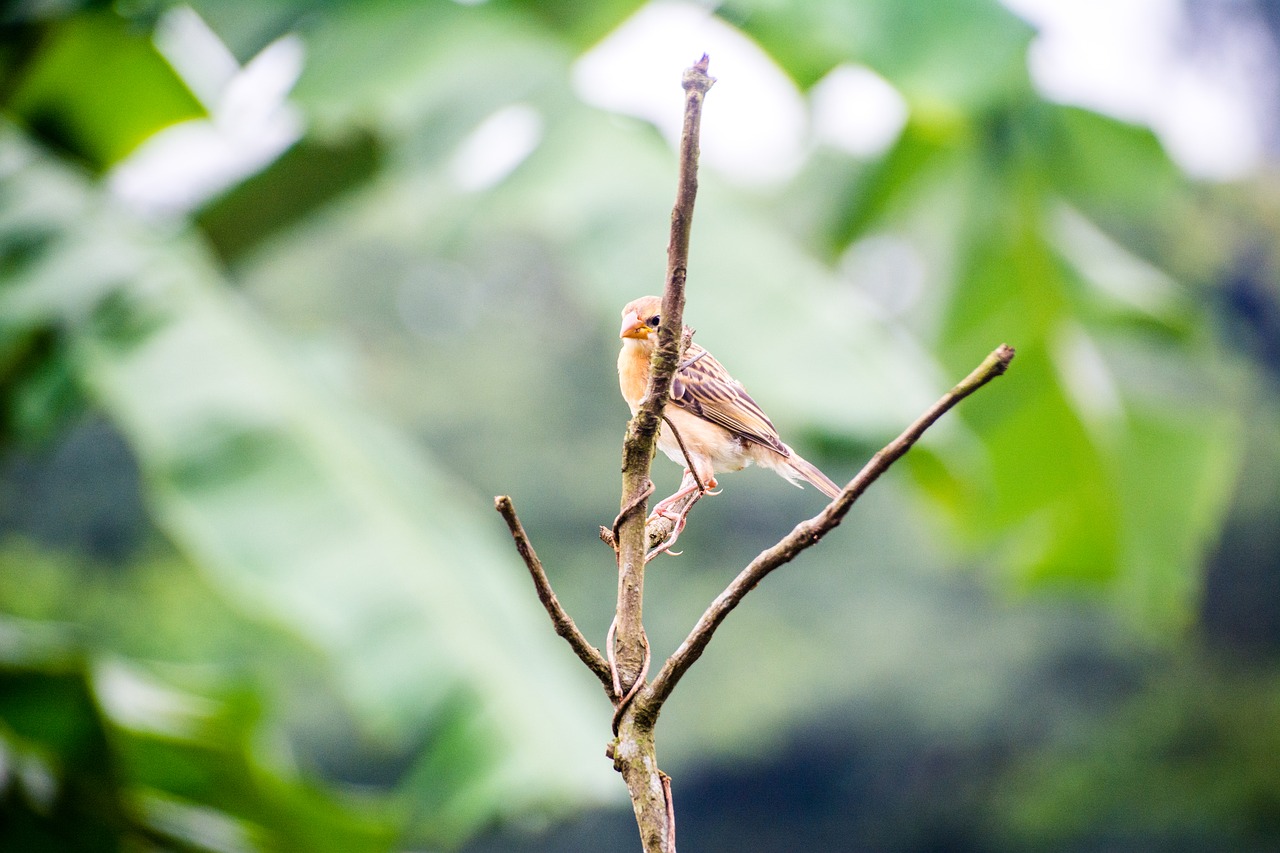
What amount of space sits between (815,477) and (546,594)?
33cm

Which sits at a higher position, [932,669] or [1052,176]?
[932,669]

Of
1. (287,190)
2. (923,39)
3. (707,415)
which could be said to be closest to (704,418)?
(707,415)

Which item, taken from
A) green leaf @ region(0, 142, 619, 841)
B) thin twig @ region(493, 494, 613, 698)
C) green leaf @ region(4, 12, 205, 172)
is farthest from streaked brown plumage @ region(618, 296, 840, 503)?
green leaf @ region(4, 12, 205, 172)

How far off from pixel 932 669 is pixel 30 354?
49.0ft

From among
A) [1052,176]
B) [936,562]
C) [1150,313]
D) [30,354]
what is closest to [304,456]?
[30,354]

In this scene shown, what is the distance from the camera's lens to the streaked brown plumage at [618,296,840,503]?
0.99m

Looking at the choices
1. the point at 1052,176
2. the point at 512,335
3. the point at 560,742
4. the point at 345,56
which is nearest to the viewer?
the point at 560,742

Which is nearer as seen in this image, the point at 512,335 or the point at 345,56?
the point at 345,56

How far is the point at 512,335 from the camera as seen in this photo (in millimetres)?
16797

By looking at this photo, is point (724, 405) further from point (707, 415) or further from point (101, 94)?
point (101, 94)

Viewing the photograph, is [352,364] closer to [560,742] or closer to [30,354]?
[30,354]

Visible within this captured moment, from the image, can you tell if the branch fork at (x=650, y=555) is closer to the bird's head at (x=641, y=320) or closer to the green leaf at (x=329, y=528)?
the bird's head at (x=641, y=320)

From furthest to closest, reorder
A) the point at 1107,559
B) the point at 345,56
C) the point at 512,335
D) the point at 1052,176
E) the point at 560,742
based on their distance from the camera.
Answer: the point at 512,335 → the point at 1052,176 → the point at 1107,559 → the point at 345,56 → the point at 560,742

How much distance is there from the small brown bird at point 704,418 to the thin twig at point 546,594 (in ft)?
0.55
